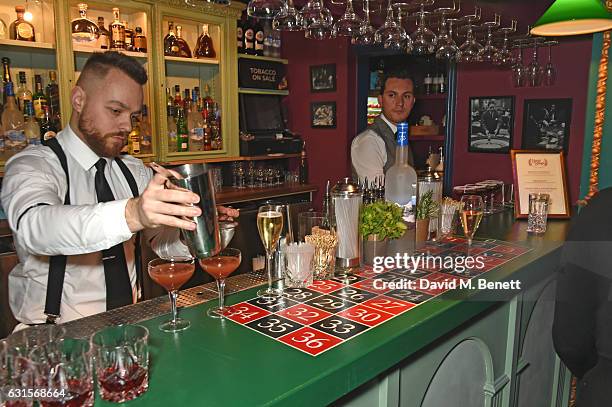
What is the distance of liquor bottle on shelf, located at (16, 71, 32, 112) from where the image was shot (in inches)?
120

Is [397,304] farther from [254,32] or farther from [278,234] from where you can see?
[254,32]

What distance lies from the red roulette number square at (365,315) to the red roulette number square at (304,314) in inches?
2.2

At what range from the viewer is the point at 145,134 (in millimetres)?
3664

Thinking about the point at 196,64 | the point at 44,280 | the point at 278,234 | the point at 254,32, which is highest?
the point at 254,32

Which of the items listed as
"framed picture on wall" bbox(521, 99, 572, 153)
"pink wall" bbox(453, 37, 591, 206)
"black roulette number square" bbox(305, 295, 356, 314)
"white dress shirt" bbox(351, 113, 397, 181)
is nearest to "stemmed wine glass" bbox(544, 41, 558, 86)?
"pink wall" bbox(453, 37, 591, 206)

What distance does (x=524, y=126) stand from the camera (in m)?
3.85

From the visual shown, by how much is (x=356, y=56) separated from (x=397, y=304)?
3641 millimetres

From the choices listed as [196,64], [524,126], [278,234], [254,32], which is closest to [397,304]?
[278,234]

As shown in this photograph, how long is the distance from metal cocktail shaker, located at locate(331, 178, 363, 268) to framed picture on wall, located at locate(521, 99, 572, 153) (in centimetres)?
259

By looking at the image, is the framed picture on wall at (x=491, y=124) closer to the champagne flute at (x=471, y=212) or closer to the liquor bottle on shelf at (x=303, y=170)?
the liquor bottle on shelf at (x=303, y=170)

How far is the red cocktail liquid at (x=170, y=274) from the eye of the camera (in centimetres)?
123

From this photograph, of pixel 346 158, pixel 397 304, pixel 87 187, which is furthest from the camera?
pixel 346 158

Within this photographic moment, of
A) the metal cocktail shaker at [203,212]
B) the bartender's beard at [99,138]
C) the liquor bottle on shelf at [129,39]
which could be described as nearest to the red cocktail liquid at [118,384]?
the metal cocktail shaker at [203,212]

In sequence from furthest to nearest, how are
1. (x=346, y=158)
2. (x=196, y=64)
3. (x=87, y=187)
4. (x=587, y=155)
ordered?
(x=346, y=158) < (x=196, y=64) < (x=587, y=155) < (x=87, y=187)
